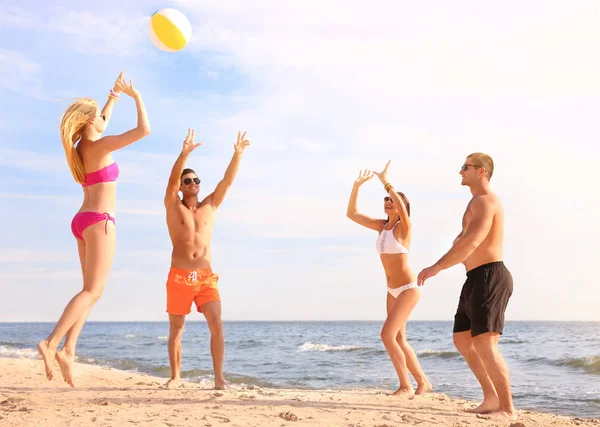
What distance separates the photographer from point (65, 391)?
25.3 ft

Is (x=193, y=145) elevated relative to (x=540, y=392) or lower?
elevated

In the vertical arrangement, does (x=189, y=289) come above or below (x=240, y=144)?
below

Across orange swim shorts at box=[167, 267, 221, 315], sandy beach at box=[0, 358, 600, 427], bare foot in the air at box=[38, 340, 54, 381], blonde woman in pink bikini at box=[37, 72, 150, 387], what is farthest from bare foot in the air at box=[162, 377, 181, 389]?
bare foot in the air at box=[38, 340, 54, 381]

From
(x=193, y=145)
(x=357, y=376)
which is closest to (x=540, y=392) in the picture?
(x=357, y=376)

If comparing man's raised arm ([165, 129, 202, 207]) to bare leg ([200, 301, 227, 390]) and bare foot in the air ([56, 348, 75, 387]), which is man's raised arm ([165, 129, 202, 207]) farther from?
bare foot in the air ([56, 348, 75, 387])

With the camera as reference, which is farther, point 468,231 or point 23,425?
point 468,231

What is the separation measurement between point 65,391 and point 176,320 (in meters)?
1.60

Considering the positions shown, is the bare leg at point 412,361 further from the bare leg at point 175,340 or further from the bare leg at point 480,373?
the bare leg at point 175,340

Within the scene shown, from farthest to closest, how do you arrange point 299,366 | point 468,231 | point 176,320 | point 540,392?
1. point 299,366
2. point 540,392
3. point 176,320
4. point 468,231

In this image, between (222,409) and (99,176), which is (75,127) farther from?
(222,409)

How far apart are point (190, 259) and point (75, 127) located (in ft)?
6.93

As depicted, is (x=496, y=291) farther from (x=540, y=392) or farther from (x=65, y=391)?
(x=540, y=392)

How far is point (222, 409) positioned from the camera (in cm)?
615

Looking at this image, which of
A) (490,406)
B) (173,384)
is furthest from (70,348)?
(490,406)
